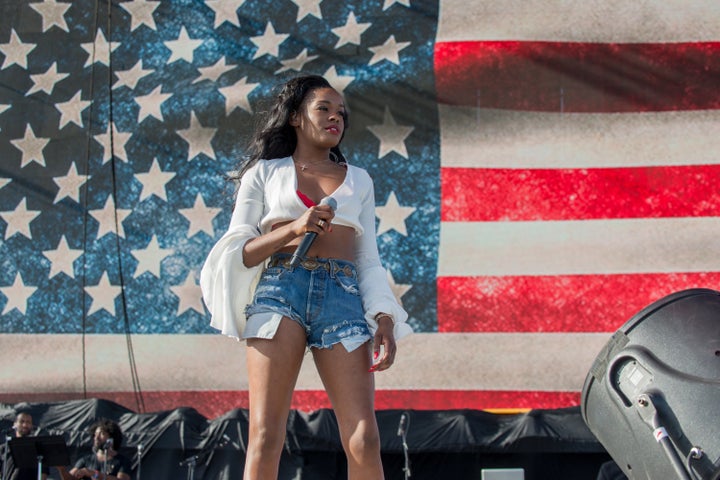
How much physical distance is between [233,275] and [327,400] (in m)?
2.79

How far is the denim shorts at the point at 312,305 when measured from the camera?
1833mm

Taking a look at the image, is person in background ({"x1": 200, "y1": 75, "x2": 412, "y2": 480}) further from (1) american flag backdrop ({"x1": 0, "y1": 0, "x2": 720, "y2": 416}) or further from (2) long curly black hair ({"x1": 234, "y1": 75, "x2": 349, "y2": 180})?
(1) american flag backdrop ({"x1": 0, "y1": 0, "x2": 720, "y2": 416})

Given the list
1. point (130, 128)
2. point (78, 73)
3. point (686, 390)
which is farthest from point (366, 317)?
point (78, 73)

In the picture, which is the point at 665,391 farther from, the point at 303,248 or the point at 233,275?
the point at 233,275

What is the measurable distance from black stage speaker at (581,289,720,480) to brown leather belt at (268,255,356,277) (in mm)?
608

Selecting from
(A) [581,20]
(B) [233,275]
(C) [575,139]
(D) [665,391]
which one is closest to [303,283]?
(B) [233,275]

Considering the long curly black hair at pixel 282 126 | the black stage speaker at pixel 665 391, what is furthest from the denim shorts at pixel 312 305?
the black stage speaker at pixel 665 391

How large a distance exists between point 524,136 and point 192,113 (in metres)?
1.88

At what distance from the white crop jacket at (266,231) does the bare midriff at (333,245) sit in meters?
0.02

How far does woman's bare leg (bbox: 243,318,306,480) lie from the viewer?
176 cm

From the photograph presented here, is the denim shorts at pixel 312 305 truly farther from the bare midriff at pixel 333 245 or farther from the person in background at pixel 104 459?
the person in background at pixel 104 459

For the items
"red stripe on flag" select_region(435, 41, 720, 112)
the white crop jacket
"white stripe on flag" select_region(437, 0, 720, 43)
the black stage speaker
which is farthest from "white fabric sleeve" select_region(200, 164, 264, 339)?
"white stripe on flag" select_region(437, 0, 720, 43)

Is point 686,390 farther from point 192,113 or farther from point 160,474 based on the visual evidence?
point 192,113

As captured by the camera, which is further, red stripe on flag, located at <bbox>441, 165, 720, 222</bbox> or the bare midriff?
red stripe on flag, located at <bbox>441, 165, 720, 222</bbox>
